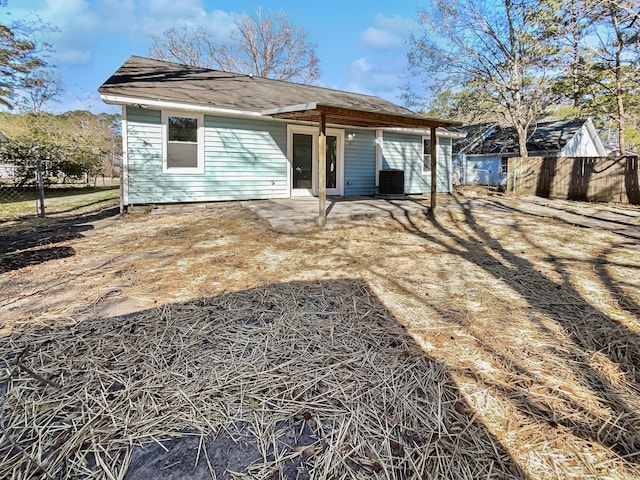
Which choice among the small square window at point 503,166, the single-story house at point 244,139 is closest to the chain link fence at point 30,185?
the single-story house at point 244,139

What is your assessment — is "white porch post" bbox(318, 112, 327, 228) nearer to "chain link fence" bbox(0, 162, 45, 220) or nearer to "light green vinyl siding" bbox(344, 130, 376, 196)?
"light green vinyl siding" bbox(344, 130, 376, 196)

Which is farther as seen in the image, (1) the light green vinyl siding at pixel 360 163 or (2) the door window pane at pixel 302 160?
(1) the light green vinyl siding at pixel 360 163

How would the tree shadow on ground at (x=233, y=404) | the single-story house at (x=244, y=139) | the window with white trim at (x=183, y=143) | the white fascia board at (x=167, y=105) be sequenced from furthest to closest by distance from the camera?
the window with white trim at (x=183, y=143)
the single-story house at (x=244, y=139)
the white fascia board at (x=167, y=105)
the tree shadow on ground at (x=233, y=404)

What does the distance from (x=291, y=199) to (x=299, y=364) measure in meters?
7.59

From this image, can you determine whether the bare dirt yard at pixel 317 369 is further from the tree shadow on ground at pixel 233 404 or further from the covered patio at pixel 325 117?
the covered patio at pixel 325 117

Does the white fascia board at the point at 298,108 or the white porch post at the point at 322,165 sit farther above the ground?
the white fascia board at the point at 298,108

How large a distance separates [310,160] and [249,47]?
16.7 m

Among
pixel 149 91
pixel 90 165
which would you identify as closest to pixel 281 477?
pixel 149 91

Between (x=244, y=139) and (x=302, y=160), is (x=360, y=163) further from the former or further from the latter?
(x=244, y=139)

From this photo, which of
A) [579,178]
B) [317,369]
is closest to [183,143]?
[317,369]

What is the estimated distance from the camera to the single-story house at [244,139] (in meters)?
7.21

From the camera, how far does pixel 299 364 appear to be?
2.03m

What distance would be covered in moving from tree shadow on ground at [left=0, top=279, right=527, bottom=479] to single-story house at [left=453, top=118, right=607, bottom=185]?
1900 centimetres

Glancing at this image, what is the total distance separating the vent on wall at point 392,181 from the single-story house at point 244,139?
0.76 feet
